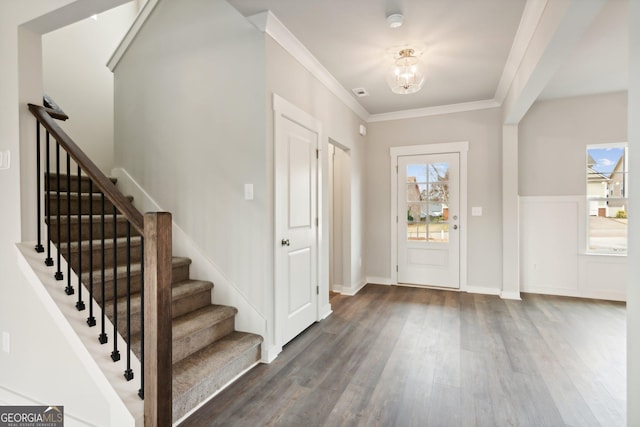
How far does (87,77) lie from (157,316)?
351 cm

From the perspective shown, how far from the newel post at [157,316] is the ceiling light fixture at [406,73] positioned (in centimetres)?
249

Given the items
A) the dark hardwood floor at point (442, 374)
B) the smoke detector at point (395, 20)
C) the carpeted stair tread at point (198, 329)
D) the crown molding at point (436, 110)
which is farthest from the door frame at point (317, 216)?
the crown molding at point (436, 110)

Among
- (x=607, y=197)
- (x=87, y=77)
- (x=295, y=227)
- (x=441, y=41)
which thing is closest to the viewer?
(x=441, y=41)

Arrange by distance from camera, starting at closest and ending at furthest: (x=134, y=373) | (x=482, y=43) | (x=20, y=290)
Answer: (x=134, y=373) < (x=20, y=290) < (x=482, y=43)

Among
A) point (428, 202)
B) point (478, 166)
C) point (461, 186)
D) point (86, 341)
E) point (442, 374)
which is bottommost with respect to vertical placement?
point (442, 374)

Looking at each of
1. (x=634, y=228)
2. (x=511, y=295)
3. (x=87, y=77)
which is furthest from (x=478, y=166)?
(x=87, y=77)

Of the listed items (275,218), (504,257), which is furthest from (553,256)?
(275,218)

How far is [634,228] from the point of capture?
1238mm

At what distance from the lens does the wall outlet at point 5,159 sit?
1.96 m

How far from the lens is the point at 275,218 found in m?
2.65

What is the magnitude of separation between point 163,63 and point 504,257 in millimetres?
4542

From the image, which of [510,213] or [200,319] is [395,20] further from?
[510,213]

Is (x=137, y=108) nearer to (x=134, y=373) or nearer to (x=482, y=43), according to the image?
(x=134, y=373)

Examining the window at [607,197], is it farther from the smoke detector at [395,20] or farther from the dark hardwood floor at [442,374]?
the smoke detector at [395,20]
